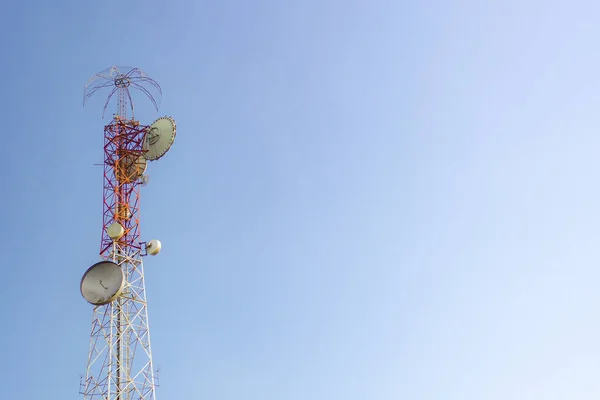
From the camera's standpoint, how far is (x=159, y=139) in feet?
184

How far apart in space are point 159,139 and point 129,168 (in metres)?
2.95

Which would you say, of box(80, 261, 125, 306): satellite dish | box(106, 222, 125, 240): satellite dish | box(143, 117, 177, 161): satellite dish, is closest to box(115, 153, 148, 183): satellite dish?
box(143, 117, 177, 161): satellite dish

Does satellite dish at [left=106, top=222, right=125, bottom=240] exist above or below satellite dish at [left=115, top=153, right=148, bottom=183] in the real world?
below

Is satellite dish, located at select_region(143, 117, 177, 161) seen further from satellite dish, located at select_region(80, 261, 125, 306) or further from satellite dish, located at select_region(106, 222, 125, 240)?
satellite dish, located at select_region(80, 261, 125, 306)

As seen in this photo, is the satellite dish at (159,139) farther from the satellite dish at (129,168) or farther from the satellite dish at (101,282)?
the satellite dish at (101,282)

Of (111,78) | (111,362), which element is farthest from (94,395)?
(111,78)

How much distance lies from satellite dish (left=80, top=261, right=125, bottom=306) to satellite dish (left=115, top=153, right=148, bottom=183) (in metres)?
6.84

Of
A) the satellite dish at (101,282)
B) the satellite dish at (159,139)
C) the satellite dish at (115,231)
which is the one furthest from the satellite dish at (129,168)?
the satellite dish at (101,282)

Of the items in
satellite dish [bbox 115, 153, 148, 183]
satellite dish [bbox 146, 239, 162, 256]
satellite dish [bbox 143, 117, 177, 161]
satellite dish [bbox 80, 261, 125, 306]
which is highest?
satellite dish [bbox 143, 117, 177, 161]

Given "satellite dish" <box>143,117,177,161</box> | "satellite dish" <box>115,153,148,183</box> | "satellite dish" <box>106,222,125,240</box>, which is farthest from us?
"satellite dish" <box>143,117,177,161</box>

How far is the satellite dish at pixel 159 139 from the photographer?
2192 inches

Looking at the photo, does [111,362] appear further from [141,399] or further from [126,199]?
[126,199]

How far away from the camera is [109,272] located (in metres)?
49.8

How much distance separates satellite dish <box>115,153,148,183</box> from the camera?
5428 centimetres
